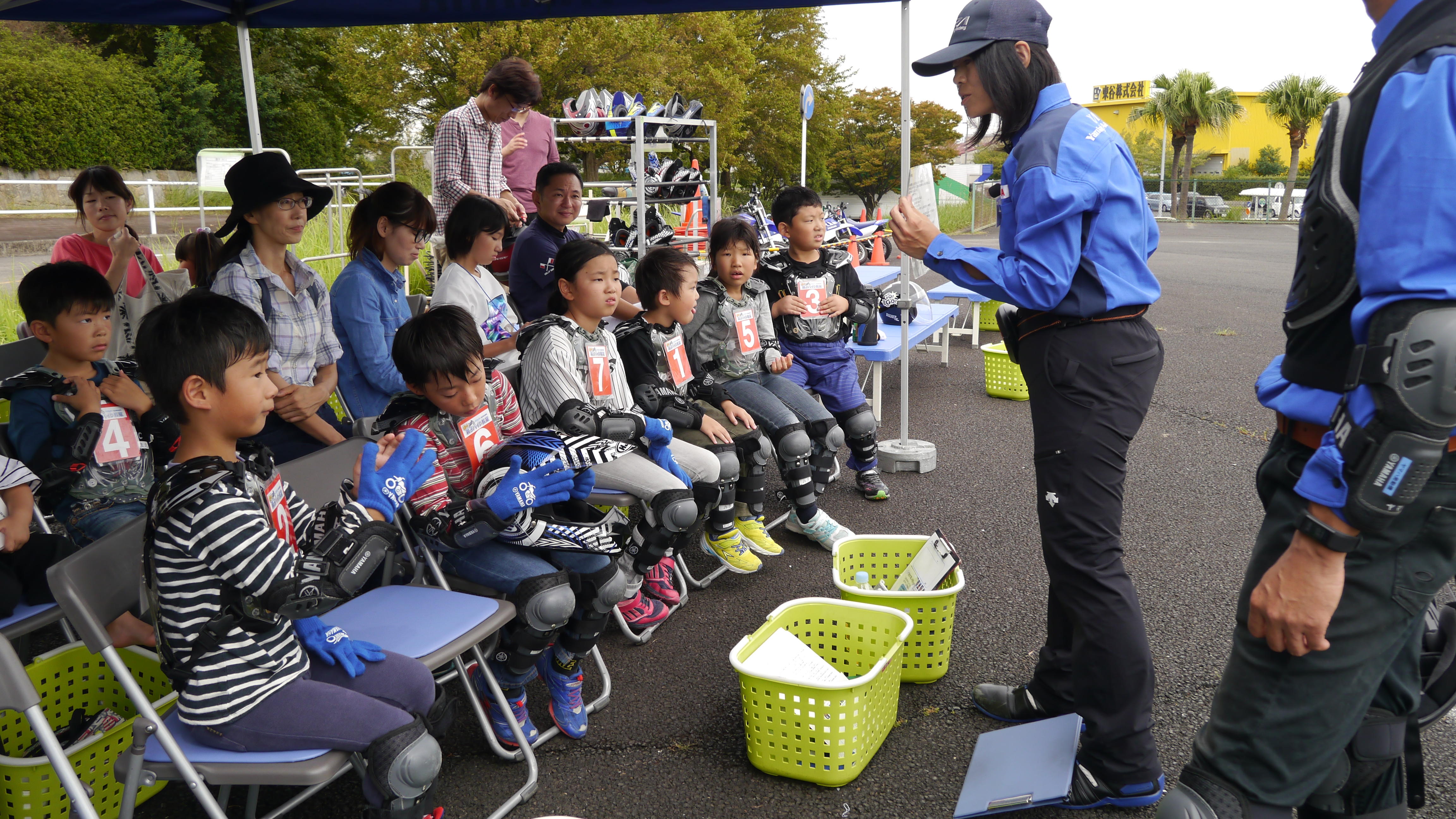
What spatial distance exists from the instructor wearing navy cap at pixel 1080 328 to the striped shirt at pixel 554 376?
143 centimetres

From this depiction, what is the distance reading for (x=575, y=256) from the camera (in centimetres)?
335

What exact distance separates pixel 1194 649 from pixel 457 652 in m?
2.59

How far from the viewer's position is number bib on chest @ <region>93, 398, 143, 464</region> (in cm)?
285

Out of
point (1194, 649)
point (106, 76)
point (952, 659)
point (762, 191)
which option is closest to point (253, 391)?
point (952, 659)

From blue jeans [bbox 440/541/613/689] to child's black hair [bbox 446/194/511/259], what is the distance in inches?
63.1

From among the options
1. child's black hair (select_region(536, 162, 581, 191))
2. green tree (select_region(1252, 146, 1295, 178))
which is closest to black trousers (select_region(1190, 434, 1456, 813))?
child's black hair (select_region(536, 162, 581, 191))

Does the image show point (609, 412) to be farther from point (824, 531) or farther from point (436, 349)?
point (824, 531)

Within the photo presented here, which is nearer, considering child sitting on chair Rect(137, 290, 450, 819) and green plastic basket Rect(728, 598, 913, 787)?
child sitting on chair Rect(137, 290, 450, 819)

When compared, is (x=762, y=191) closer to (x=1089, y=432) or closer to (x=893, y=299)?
(x=893, y=299)

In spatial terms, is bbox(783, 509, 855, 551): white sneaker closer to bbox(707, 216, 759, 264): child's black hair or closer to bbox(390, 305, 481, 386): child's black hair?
bbox(707, 216, 759, 264): child's black hair

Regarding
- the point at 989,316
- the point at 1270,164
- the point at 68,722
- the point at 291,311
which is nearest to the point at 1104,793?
the point at 68,722

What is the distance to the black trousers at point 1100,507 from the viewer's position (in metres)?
2.20

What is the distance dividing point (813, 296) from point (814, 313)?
0.09 metres

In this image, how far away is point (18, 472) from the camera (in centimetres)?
254
